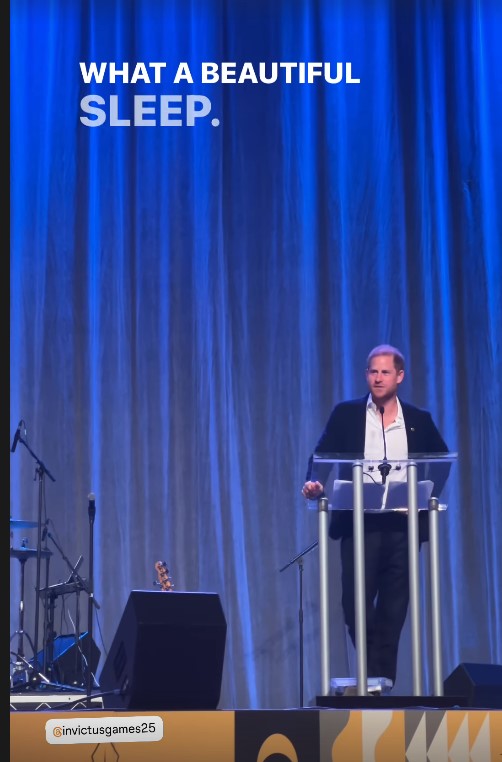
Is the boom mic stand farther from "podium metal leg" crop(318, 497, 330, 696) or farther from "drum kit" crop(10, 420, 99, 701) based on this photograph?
"podium metal leg" crop(318, 497, 330, 696)

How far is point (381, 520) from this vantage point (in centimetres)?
378

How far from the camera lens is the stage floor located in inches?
78.1

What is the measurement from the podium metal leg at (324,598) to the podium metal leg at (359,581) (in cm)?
9

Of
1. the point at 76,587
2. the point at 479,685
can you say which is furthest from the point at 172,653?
the point at 76,587

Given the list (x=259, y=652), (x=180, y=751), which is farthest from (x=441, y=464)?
(x=259, y=652)

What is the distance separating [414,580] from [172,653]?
93 centimetres

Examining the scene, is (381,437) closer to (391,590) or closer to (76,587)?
(391,590)

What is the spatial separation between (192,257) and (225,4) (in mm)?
1487

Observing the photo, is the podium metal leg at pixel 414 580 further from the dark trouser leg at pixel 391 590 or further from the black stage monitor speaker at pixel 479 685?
the dark trouser leg at pixel 391 590

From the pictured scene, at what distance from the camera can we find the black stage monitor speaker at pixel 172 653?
2303 mm

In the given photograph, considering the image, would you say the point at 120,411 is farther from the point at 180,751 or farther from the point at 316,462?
the point at 180,751

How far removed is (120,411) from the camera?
5613 mm

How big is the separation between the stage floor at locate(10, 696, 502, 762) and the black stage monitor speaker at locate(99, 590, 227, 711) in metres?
0.24

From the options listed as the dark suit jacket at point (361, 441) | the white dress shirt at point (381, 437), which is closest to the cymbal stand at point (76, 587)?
the dark suit jacket at point (361, 441)
